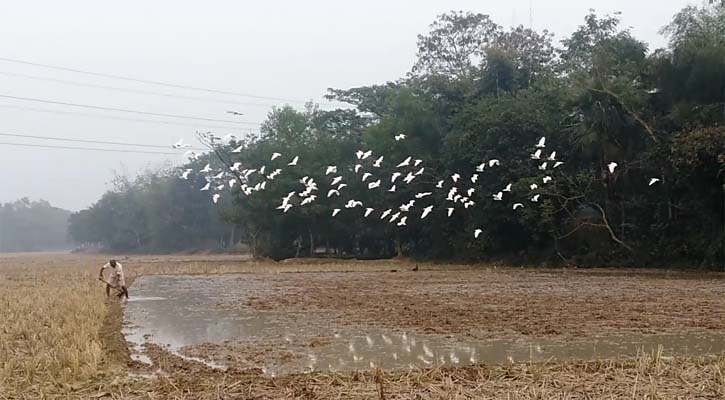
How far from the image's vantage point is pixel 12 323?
10898 millimetres

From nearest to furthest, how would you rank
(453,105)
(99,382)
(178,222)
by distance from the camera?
(99,382) → (453,105) → (178,222)

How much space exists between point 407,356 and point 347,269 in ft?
75.8

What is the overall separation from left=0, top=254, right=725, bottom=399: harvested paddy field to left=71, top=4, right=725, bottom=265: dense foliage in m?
10.6

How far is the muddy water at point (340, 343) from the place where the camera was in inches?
298

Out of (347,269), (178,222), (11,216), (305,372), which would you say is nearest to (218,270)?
(347,269)

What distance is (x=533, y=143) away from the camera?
104ft

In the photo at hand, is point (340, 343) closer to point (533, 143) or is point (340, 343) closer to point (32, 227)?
point (533, 143)

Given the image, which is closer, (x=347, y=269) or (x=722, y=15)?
(x=722, y=15)

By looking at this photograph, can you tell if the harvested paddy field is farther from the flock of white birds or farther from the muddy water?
the flock of white birds

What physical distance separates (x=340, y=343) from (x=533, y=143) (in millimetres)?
24564

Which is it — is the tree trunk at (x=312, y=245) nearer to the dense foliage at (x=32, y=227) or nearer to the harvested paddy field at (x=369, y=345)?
the harvested paddy field at (x=369, y=345)

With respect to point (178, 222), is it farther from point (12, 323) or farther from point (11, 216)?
point (12, 323)

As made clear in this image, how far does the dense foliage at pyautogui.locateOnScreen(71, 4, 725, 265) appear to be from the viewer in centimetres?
2558

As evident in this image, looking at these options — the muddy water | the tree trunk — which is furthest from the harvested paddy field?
the tree trunk
